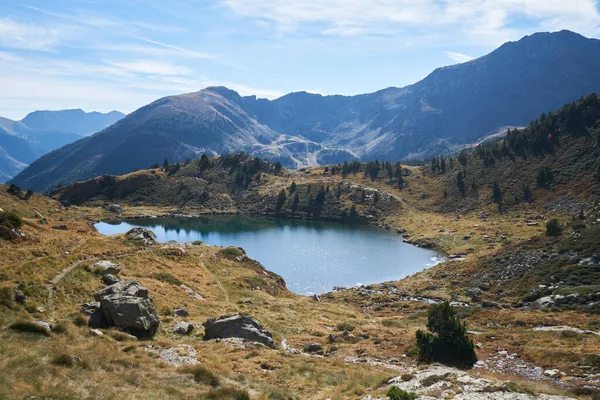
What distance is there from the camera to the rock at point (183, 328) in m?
34.1

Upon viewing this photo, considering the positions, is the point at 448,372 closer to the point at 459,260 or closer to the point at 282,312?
the point at 282,312

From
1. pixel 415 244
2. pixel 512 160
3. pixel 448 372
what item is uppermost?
pixel 512 160

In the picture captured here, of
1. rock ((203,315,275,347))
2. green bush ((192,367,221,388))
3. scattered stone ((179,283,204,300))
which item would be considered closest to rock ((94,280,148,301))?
rock ((203,315,275,347))

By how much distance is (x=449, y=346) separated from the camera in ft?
104

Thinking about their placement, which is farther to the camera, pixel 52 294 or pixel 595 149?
pixel 595 149

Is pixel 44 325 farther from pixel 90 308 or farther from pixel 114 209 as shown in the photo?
pixel 114 209

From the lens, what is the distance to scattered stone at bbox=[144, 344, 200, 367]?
1019 inches

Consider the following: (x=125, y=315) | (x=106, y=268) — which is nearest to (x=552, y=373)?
(x=125, y=315)

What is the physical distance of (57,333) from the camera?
2533cm

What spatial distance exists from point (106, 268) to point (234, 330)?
57.9 feet

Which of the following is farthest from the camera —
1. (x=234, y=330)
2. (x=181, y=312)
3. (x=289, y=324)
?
(x=289, y=324)

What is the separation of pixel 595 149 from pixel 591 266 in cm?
10815

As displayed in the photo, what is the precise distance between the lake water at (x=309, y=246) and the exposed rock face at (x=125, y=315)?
60.8 meters

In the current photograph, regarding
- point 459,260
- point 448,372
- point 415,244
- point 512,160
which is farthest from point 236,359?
point 512,160
